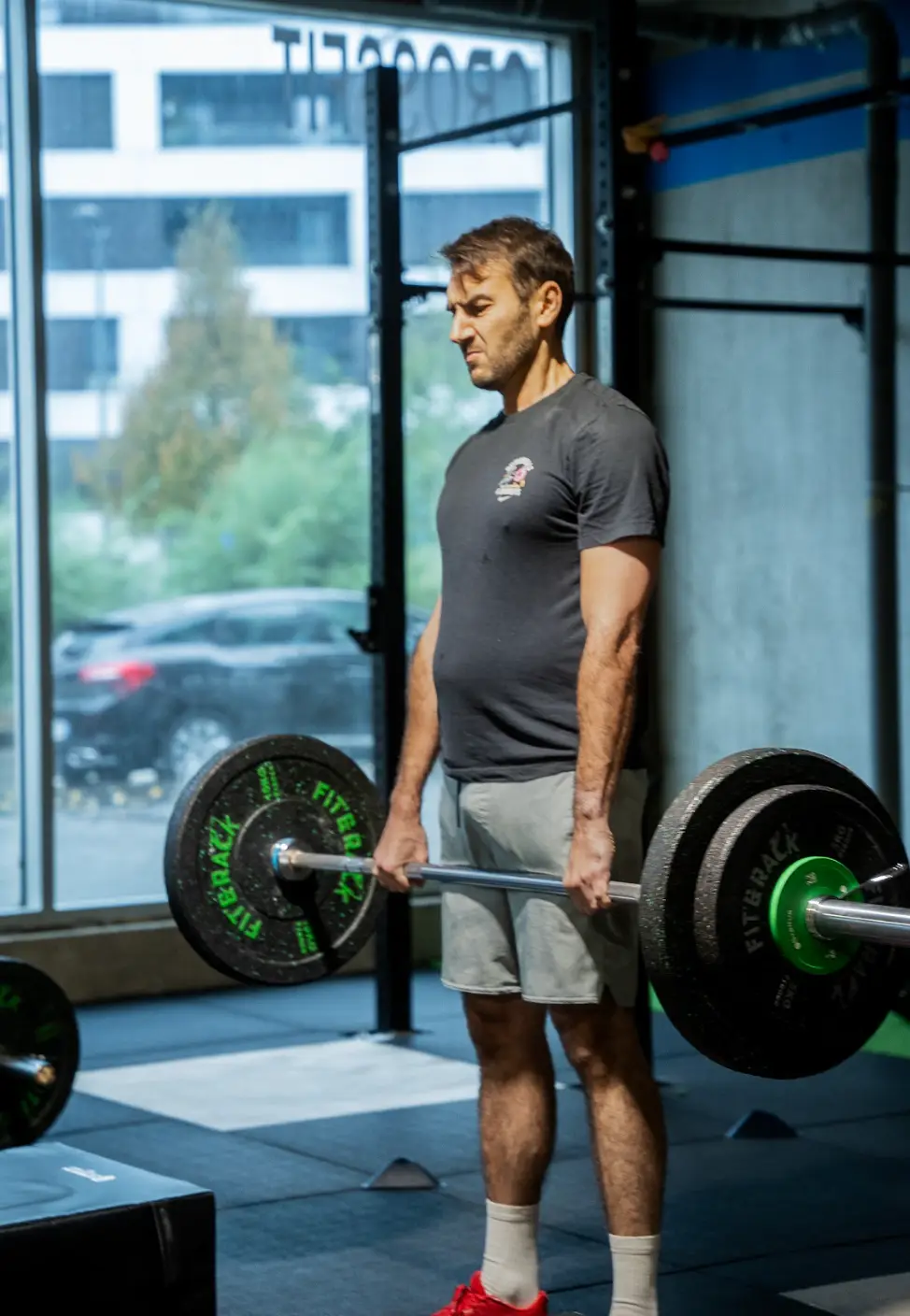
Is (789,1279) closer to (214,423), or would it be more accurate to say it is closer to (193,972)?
(193,972)

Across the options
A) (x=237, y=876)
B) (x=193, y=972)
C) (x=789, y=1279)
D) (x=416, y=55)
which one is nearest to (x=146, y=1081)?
(x=193, y=972)

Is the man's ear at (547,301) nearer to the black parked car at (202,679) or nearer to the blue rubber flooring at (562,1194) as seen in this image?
the blue rubber flooring at (562,1194)

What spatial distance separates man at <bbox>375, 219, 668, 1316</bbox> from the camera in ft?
7.65

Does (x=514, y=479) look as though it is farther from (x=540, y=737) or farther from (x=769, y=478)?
(x=769, y=478)

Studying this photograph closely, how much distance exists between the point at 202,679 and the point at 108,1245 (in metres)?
3.60

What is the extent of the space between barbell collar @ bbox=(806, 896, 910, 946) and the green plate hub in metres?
0.01

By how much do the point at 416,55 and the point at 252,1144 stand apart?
344 cm

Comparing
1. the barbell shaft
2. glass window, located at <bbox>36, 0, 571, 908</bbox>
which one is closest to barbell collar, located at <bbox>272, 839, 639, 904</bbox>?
the barbell shaft

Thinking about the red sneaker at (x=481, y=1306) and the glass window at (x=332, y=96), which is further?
the glass window at (x=332, y=96)

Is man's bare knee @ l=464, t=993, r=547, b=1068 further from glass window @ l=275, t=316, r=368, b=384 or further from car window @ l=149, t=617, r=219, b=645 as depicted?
glass window @ l=275, t=316, r=368, b=384

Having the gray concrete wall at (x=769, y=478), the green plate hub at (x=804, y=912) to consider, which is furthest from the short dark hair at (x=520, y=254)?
the gray concrete wall at (x=769, y=478)

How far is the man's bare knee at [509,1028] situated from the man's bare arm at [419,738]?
0.28m

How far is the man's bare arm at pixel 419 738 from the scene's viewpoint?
264cm

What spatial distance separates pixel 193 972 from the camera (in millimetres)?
5430
